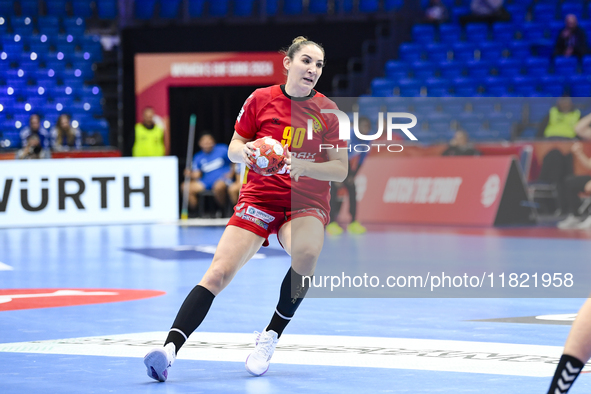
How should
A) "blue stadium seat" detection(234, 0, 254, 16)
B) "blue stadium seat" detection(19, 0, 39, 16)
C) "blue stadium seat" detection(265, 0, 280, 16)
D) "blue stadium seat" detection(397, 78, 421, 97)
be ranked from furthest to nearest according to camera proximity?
"blue stadium seat" detection(19, 0, 39, 16) → "blue stadium seat" detection(234, 0, 254, 16) → "blue stadium seat" detection(265, 0, 280, 16) → "blue stadium seat" detection(397, 78, 421, 97)

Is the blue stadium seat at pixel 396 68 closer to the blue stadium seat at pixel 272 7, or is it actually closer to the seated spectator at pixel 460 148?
the blue stadium seat at pixel 272 7

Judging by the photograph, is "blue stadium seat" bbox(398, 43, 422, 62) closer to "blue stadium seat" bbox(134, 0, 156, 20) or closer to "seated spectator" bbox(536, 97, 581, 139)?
"seated spectator" bbox(536, 97, 581, 139)

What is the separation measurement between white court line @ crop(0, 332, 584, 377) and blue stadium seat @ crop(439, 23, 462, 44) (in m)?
15.6

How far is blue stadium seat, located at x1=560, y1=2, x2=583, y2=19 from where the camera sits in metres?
19.7

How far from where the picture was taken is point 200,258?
10938 millimetres

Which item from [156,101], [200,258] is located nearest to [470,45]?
[156,101]

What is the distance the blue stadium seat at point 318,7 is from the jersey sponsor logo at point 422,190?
754cm

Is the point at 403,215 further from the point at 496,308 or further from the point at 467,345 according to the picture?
the point at 467,345

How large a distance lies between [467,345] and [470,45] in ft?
50.5

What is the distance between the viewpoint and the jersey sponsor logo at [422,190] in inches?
599

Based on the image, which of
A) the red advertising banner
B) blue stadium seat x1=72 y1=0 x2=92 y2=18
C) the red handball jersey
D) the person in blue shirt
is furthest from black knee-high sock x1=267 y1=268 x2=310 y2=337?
blue stadium seat x1=72 y1=0 x2=92 y2=18

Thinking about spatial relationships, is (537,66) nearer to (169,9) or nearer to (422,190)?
(422,190)

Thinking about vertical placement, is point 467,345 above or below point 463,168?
above

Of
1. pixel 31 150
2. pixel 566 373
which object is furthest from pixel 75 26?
pixel 566 373
